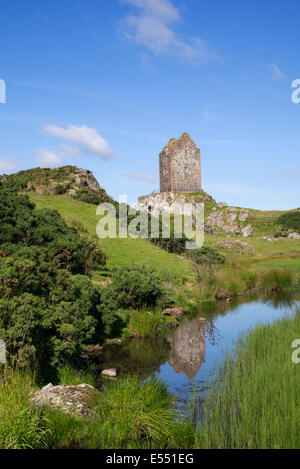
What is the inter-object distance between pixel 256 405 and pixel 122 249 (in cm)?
2655

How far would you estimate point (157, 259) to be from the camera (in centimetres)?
3288

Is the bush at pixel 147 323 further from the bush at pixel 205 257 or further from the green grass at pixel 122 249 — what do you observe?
the bush at pixel 205 257

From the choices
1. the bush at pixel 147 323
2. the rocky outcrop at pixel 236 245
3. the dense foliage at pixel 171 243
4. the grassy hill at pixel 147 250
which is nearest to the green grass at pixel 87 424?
the bush at pixel 147 323

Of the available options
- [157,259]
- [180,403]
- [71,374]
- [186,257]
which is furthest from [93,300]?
[186,257]

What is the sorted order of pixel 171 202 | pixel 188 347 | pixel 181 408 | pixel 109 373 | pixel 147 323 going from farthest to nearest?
pixel 171 202 → pixel 147 323 → pixel 188 347 → pixel 109 373 → pixel 181 408

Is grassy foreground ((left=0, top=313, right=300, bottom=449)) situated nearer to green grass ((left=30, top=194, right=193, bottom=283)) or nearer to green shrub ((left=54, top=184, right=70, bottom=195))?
green grass ((left=30, top=194, right=193, bottom=283))

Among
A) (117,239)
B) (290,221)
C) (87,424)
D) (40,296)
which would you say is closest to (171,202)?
(290,221)

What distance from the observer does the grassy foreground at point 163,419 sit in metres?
7.09

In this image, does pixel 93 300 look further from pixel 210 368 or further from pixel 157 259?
pixel 157 259

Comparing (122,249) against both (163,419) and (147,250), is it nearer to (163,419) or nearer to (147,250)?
(147,250)

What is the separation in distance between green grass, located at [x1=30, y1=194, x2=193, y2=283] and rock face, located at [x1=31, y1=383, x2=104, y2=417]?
14.2 m

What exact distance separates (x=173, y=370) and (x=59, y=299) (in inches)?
188

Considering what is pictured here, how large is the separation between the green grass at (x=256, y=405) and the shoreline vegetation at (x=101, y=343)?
0.03 metres

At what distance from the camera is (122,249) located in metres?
34.1
